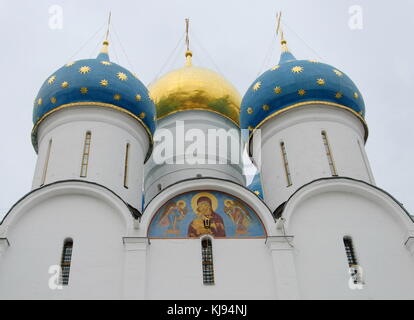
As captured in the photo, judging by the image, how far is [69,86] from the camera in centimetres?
973

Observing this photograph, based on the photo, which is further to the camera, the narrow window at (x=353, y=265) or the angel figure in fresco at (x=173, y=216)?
the angel figure in fresco at (x=173, y=216)

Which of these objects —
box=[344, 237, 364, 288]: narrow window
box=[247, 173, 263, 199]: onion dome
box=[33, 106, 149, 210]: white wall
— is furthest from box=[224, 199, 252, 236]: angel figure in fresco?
box=[247, 173, 263, 199]: onion dome

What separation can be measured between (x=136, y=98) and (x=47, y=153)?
1.86 metres

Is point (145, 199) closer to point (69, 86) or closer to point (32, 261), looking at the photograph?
point (69, 86)

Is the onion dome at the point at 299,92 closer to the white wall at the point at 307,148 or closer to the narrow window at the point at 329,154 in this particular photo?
the white wall at the point at 307,148

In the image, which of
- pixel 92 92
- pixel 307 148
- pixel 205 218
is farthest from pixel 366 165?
pixel 92 92

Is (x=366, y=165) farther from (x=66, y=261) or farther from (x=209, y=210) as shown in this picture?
(x=66, y=261)

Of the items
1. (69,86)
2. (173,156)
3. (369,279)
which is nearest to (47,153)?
(69,86)

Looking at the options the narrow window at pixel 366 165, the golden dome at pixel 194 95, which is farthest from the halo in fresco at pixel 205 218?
the golden dome at pixel 194 95

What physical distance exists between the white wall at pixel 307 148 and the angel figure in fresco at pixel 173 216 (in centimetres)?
181

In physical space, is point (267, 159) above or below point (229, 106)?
below

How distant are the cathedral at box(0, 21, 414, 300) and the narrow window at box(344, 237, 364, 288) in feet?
0.05

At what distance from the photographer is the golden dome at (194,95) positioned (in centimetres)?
1241
